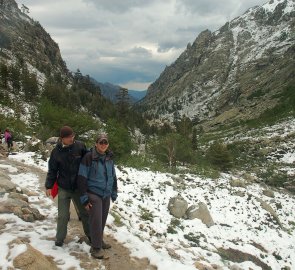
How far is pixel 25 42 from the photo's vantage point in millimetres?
119750

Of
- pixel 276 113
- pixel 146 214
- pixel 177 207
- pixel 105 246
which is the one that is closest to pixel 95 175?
pixel 105 246

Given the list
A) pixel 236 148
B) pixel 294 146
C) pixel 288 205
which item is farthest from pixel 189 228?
pixel 236 148

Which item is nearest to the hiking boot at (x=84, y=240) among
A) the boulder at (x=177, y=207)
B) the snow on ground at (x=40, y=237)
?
the snow on ground at (x=40, y=237)

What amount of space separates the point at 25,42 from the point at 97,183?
12149 centimetres

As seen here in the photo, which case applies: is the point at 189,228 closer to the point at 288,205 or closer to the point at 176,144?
the point at 288,205

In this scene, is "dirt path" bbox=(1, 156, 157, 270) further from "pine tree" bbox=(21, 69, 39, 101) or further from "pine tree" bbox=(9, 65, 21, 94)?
"pine tree" bbox=(9, 65, 21, 94)

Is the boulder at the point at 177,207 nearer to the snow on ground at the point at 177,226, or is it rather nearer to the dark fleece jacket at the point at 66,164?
the snow on ground at the point at 177,226

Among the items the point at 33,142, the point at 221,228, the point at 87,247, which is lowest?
the point at 221,228

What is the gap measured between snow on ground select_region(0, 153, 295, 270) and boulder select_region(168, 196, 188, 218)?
278mm

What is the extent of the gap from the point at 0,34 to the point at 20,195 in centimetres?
10635

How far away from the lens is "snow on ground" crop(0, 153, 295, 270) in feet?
32.6

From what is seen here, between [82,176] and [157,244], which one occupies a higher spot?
[82,176]

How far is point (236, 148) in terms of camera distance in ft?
201

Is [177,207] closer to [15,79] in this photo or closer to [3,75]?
[3,75]
